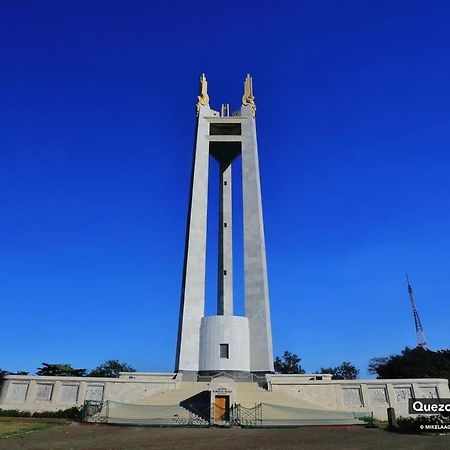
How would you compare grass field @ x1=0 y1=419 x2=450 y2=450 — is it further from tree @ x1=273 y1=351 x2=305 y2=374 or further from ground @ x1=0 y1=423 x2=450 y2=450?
tree @ x1=273 y1=351 x2=305 y2=374

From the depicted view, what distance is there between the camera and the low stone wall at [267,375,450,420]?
24.7 metres

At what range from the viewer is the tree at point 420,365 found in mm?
48750

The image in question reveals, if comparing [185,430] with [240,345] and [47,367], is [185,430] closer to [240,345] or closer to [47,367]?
[240,345]

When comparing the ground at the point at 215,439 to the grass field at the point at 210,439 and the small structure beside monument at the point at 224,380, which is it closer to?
the grass field at the point at 210,439

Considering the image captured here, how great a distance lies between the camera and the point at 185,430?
1678 centimetres

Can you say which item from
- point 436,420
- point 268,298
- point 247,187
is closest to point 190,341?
point 268,298

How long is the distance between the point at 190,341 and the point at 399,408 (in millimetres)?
14315

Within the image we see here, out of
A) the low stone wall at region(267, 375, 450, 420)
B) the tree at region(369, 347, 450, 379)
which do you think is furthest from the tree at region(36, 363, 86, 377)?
the tree at region(369, 347, 450, 379)

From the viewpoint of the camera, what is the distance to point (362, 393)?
25.0m

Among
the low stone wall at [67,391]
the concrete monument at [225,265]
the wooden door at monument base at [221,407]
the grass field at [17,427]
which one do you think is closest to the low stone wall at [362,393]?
the concrete monument at [225,265]

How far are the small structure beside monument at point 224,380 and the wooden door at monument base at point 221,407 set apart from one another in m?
0.05

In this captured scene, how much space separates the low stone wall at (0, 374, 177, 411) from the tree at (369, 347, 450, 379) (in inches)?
1435

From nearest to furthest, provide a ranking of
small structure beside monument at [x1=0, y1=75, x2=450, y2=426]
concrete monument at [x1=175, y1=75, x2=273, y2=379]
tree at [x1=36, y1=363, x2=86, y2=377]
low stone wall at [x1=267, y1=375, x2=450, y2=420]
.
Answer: small structure beside monument at [x1=0, y1=75, x2=450, y2=426], low stone wall at [x1=267, y1=375, x2=450, y2=420], concrete monument at [x1=175, y1=75, x2=273, y2=379], tree at [x1=36, y1=363, x2=86, y2=377]

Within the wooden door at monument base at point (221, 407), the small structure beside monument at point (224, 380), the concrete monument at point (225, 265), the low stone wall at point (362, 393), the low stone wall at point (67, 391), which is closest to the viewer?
the wooden door at monument base at point (221, 407)
